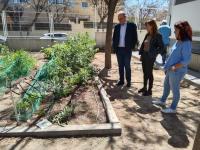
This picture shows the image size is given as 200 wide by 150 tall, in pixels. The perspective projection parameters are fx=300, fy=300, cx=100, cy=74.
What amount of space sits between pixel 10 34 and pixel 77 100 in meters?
12.3

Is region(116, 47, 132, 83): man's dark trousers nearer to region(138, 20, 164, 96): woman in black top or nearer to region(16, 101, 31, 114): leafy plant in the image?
region(138, 20, 164, 96): woman in black top

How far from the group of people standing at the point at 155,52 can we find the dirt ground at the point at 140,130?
321mm

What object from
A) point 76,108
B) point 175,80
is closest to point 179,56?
point 175,80

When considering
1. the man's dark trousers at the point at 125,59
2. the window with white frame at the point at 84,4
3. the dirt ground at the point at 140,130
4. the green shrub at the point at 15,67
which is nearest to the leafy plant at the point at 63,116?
the dirt ground at the point at 140,130

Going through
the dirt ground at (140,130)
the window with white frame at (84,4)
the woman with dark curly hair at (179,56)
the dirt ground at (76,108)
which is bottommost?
the dirt ground at (140,130)

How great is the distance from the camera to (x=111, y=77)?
878cm

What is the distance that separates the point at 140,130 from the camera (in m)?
4.89

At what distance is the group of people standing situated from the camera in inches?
201

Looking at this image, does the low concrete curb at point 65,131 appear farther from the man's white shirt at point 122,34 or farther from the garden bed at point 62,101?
the man's white shirt at point 122,34

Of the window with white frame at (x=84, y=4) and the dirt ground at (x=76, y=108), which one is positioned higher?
the window with white frame at (x=84, y=4)

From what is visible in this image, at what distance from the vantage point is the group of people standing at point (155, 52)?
511cm

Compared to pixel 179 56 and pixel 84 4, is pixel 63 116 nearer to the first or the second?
pixel 179 56

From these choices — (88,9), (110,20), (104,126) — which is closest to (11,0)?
(88,9)

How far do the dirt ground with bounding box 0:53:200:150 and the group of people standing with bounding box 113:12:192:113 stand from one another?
1.05 ft
